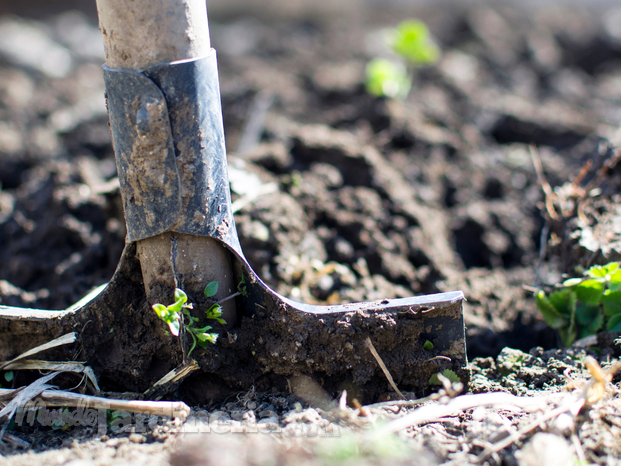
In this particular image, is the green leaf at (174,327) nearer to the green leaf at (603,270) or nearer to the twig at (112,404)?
the twig at (112,404)

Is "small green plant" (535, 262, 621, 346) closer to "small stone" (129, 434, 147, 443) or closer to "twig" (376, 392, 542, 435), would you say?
"twig" (376, 392, 542, 435)

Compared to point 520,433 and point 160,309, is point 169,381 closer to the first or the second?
point 160,309

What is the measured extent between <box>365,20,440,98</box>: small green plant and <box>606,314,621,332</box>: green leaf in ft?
7.48

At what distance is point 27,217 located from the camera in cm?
254

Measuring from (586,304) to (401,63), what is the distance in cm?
330

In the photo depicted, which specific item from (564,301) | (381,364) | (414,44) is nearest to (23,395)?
(381,364)

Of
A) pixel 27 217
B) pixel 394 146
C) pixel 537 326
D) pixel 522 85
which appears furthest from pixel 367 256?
pixel 522 85

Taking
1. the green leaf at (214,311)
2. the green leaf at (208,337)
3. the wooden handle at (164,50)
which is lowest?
the green leaf at (208,337)

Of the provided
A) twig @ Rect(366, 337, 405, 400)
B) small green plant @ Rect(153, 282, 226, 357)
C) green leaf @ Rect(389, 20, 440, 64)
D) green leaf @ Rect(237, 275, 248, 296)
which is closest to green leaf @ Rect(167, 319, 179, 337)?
small green plant @ Rect(153, 282, 226, 357)

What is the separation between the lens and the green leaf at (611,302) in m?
1.56

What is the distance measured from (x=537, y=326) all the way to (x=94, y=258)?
187cm

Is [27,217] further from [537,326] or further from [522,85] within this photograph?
[522,85]

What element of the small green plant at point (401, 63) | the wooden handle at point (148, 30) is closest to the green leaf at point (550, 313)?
the wooden handle at point (148, 30)

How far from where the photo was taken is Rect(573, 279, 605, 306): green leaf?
1590 millimetres
